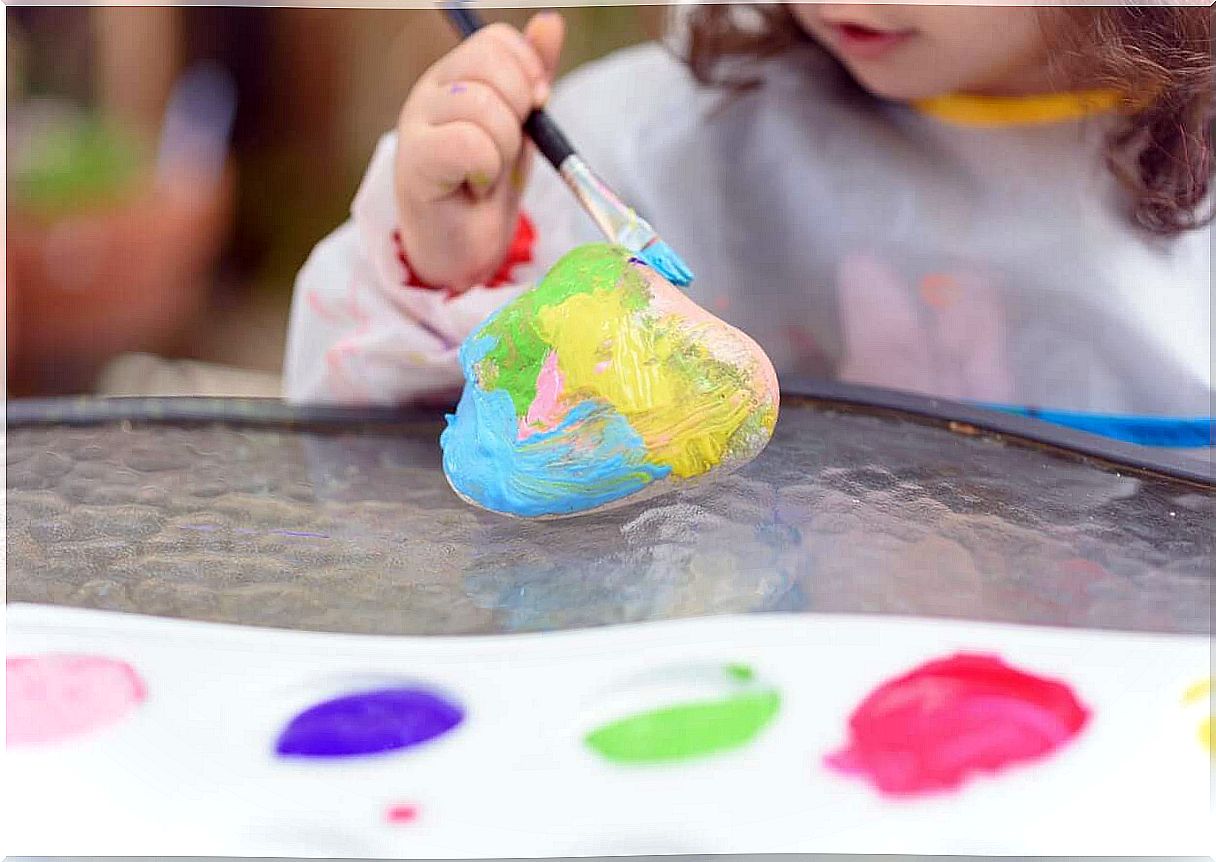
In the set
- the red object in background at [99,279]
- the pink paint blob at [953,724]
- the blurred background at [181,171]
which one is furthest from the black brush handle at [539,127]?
the red object in background at [99,279]

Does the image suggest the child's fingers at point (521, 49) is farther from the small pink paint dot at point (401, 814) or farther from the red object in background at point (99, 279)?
the red object in background at point (99, 279)

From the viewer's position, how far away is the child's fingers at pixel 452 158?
0.39 m

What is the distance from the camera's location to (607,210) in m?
0.36

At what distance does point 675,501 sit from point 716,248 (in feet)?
0.87

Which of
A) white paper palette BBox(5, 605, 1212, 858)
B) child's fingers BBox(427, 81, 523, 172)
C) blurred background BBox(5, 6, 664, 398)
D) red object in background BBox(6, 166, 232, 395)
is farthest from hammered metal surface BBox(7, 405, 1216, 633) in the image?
red object in background BBox(6, 166, 232, 395)

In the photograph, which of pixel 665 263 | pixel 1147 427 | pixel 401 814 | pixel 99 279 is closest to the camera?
pixel 401 814

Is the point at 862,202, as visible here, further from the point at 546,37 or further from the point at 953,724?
the point at 953,724

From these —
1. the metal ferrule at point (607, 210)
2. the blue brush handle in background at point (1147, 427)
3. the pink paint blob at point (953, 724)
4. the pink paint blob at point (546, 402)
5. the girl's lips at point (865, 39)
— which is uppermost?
the girl's lips at point (865, 39)

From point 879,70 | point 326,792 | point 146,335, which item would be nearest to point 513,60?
point 879,70

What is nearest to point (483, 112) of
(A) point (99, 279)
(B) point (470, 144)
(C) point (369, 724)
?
(B) point (470, 144)

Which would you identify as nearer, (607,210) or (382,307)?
(607,210)

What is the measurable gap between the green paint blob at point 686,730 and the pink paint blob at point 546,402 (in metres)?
0.08

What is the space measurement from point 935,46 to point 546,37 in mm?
145

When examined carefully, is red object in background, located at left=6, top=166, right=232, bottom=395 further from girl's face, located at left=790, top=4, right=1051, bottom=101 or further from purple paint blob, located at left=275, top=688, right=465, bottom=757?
purple paint blob, located at left=275, top=688, right=465, bottom=757
